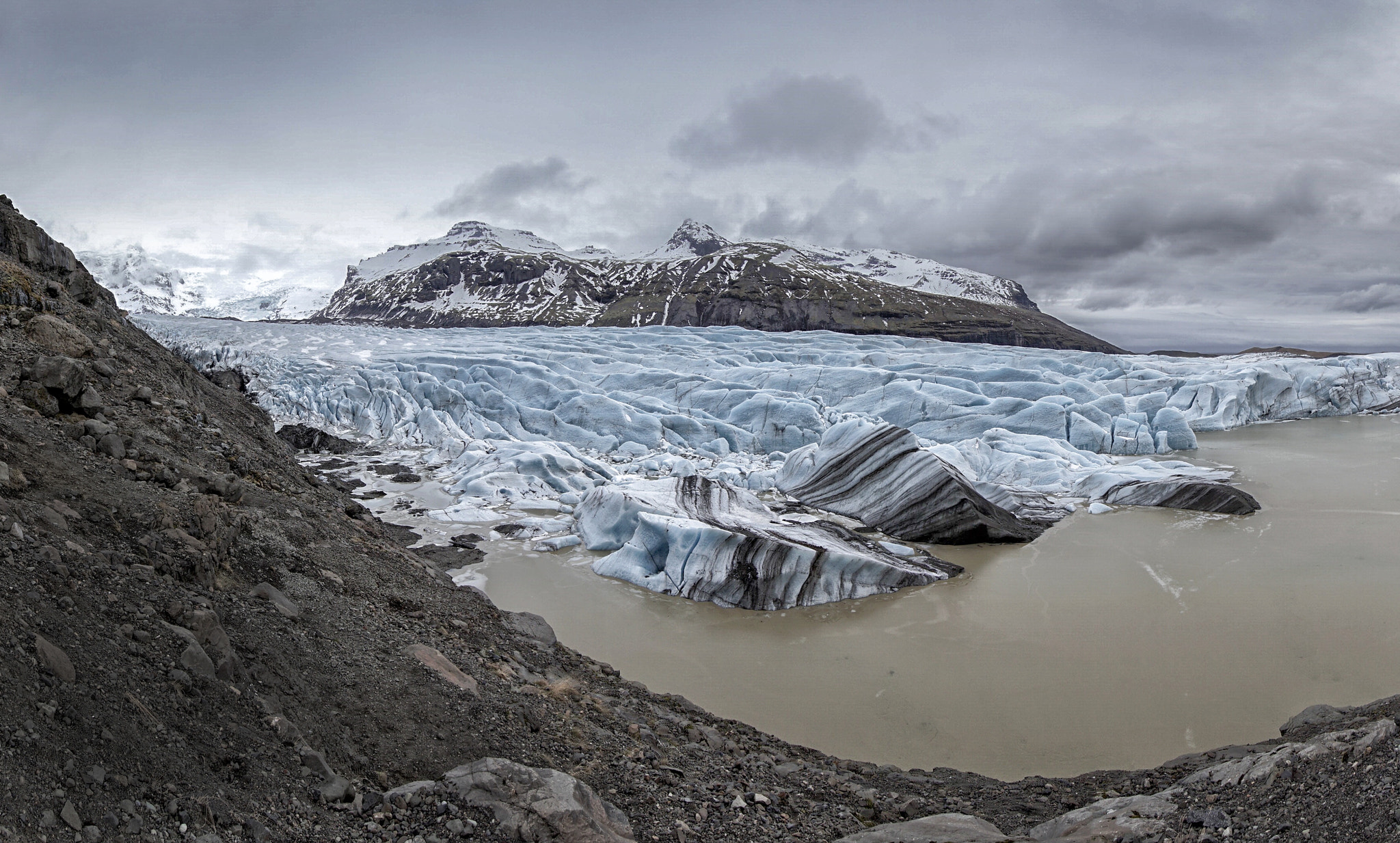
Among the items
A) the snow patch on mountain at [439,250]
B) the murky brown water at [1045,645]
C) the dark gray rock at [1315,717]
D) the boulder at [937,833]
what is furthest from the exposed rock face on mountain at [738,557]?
the snow patch on mountain at [439,250]

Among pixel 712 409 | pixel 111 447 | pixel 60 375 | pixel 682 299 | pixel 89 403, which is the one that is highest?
pixel 682 299

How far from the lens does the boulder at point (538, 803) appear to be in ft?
10.3

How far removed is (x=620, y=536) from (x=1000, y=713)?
19.4 ft

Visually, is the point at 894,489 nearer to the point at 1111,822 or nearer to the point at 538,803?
the point at 1111,822

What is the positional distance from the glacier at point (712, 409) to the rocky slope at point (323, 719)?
464cm

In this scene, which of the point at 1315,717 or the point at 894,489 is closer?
the point at 1315,717

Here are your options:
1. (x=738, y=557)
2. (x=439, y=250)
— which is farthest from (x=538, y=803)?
(x=439, y=250)

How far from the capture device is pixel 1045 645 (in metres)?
7.90

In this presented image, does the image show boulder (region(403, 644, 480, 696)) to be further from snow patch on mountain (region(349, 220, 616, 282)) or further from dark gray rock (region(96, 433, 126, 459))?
snow patch on mountain (region(349, 220, 616, 282))

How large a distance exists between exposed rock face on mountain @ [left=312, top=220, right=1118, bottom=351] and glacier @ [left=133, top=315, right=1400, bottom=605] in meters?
68.1

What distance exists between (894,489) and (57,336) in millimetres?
11120

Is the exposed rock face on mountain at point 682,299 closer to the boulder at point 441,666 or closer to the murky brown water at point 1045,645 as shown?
the murky brown water at point 1045,645

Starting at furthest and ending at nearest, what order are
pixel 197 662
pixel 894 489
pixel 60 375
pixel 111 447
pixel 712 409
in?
pixel 712 409 < pixel 894 489 < pixel 60 375 < pixel 111 447 < pixel 197 662

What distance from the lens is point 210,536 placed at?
4.06 meters
